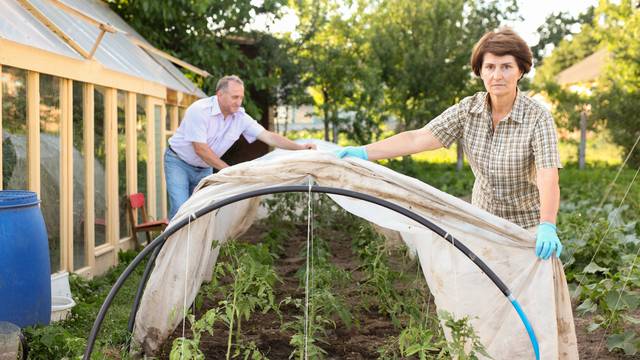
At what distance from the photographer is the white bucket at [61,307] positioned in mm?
5093

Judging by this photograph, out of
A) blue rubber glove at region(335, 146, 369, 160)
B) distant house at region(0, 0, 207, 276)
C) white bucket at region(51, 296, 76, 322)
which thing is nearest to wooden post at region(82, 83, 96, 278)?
distant house at region(0, 0, 207, 276)

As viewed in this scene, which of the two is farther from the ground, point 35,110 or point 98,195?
point 35,110

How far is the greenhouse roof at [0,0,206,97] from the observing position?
5.61 m

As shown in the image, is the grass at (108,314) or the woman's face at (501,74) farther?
the grass at (108,314)

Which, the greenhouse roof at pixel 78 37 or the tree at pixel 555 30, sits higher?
the tree at pixel 555 30

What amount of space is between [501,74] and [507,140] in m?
0.30

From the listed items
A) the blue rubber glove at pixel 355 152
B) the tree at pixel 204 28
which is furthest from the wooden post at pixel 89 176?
the tree at pixel 204 28

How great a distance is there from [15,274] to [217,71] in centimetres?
912

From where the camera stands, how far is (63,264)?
634cm

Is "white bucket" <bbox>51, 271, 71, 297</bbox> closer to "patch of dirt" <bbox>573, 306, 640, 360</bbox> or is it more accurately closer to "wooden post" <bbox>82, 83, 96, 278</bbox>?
"wooden post" <bbox>82, 83, 96, 278</bbox>

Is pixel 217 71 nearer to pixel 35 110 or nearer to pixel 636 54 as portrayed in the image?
pixel 35 110

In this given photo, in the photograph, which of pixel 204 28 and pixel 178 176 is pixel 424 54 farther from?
pixel 178 176

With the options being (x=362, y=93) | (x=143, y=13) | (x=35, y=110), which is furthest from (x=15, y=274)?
(x=362, y=93)

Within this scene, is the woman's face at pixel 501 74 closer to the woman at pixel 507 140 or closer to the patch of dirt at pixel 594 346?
the woman at pixel 507 140
